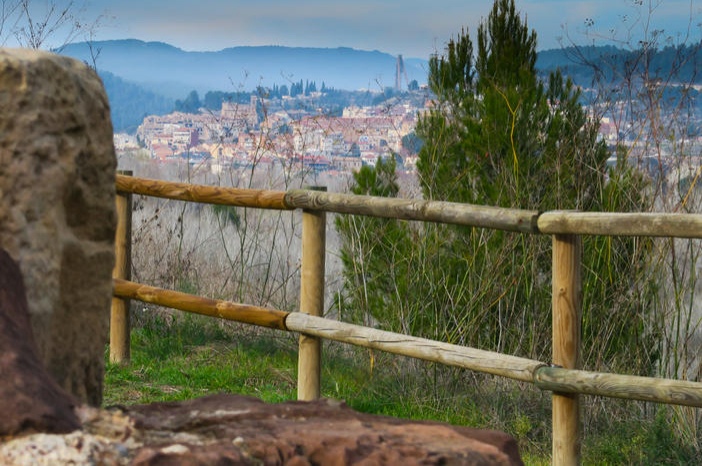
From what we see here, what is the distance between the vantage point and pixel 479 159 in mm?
6461

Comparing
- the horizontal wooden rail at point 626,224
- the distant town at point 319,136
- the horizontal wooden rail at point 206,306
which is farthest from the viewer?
the distant town at point 319,136

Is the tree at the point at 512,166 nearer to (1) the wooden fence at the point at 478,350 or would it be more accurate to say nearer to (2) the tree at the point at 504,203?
(2) the tree at the point at 504,203

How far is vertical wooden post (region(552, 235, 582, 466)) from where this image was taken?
427cm

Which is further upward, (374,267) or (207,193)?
(207,193)

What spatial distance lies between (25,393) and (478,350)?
2908mm

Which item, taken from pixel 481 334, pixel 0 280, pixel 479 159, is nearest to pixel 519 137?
pixel 479 159

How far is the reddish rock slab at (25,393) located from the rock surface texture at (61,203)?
38 cm

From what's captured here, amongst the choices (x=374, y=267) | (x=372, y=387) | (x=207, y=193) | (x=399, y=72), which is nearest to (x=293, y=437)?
(x=372, y=387)

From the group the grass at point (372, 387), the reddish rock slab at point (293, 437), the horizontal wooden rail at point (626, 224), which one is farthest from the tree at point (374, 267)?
the reddish rock slab at point (293, 437)

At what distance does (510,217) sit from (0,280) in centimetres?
260

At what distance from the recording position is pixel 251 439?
1971 millimetres

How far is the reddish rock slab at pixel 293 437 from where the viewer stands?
192 cm

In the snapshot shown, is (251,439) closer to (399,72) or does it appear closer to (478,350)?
(478,350)

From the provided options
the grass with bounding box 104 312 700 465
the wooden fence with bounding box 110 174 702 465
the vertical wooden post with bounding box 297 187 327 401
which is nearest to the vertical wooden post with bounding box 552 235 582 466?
→ the wooden fence with bounding box 110 174 702 465
